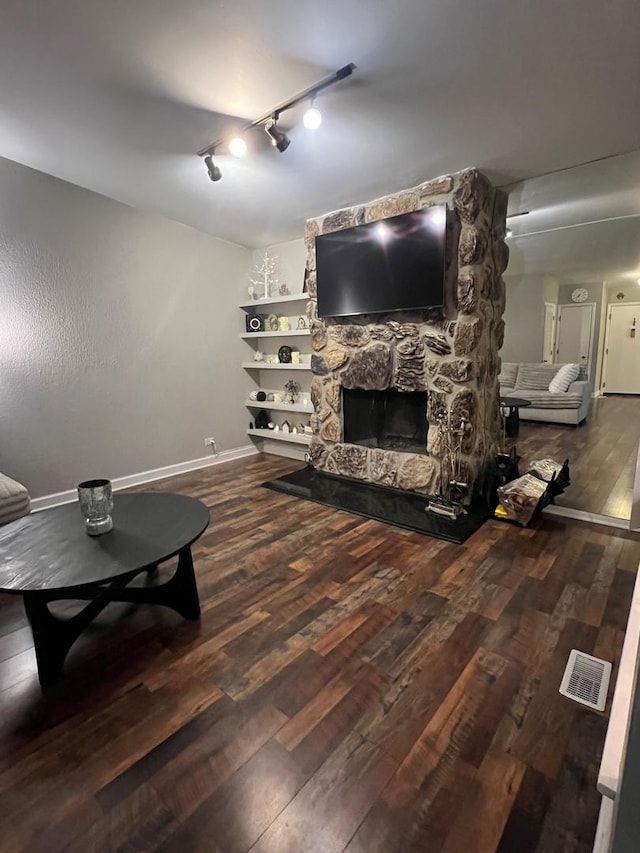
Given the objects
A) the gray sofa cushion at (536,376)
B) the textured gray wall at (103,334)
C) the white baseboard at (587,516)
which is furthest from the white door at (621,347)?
the textured gray wall at (103,334)

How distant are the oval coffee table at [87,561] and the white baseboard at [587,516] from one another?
2.53 metres

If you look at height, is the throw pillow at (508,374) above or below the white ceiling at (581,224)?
below

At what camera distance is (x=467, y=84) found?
1962mm

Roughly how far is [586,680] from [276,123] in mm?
2941

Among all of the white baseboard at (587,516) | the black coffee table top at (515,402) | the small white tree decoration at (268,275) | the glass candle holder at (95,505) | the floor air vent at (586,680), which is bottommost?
the floor air vent at (586,680)

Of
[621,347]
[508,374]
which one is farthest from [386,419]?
[621,347]

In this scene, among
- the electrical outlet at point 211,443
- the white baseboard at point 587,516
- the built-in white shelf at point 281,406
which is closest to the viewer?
the white baseboard at point 587,516

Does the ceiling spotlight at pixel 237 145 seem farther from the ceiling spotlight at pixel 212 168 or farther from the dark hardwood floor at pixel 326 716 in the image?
the dark hardwood floor at pixel 326 716

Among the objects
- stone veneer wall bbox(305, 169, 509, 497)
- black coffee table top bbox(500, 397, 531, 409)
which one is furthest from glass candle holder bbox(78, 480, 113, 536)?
black coffee table top bbox(500, 397, 531, 409)

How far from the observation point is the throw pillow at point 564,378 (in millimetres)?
3880

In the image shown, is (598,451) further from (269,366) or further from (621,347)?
(269,366)

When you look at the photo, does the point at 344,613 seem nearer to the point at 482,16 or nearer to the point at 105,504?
the point at 105,504

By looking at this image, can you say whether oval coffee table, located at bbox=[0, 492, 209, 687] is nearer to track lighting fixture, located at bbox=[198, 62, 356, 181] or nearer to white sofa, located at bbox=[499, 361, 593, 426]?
track lighting fixture, located at bbox=[198, 62, 356, 181]

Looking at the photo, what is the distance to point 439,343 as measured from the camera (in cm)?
310
